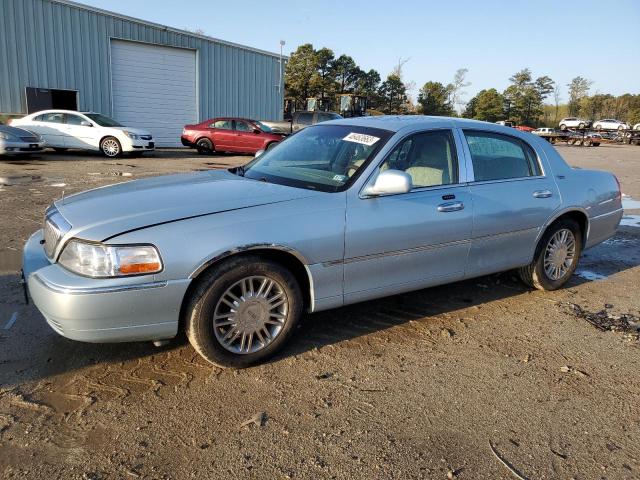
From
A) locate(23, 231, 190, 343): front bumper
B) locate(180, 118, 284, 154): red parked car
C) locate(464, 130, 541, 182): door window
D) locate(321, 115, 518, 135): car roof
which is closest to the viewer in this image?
locate(23, 231, 190, 343): front bumper

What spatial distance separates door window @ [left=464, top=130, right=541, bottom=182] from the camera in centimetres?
438

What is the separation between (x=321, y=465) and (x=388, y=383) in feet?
2.96

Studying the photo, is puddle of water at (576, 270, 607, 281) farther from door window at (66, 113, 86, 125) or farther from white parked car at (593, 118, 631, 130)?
white parked car at (593, 118, 631, 130)

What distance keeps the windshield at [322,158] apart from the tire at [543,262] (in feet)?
6.51

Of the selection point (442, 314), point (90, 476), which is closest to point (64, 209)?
point (90, 476)

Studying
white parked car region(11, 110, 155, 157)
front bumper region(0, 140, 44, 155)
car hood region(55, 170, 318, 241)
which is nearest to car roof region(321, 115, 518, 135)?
car hood region(55, 170, 318, 241)

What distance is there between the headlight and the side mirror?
4.93ft

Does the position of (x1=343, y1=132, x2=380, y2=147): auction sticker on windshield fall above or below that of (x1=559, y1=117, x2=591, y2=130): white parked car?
below

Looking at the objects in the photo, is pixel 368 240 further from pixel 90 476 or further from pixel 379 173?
pixel 90 476

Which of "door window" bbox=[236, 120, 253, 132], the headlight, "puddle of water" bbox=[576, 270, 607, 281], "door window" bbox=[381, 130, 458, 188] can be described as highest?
"door window" bbox=[236, 120, 253, 132]

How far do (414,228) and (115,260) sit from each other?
6.70 ft

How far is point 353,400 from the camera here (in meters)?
3.04

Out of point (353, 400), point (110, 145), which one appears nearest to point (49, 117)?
point (110, 145)

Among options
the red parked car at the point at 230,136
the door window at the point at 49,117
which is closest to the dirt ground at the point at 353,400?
the door window at the point at 49,117
